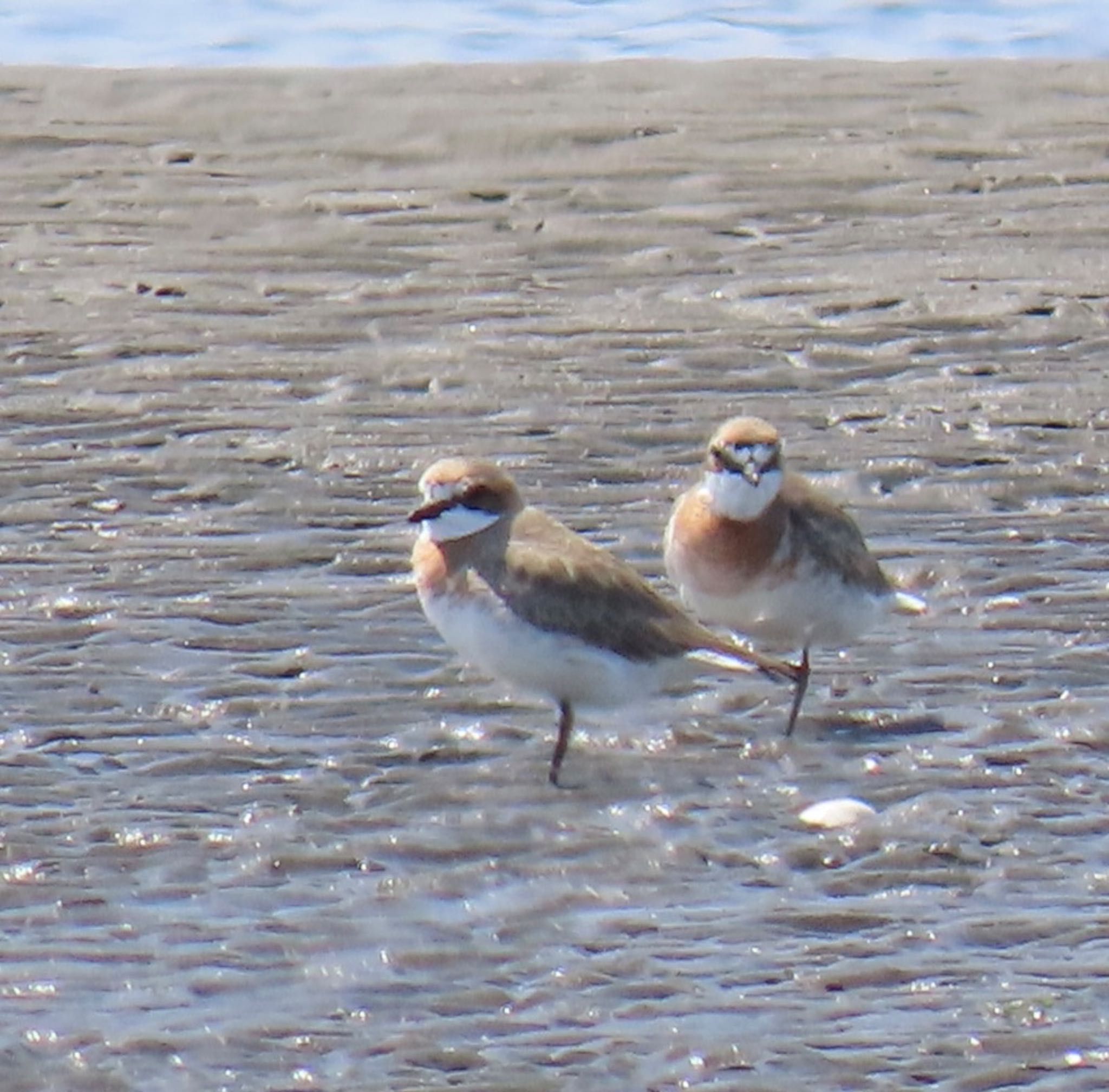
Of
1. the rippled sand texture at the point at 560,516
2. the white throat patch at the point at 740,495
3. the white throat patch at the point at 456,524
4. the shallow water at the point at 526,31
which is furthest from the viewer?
the shallow water at the point at 526,31

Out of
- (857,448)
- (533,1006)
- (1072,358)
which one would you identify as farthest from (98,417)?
(533,1006)

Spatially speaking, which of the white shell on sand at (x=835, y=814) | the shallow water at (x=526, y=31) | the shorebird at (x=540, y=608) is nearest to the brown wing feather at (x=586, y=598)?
the shorebird at (x=540, y=608)

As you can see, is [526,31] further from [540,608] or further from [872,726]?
[540,608]

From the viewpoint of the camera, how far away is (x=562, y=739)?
6.38 meters

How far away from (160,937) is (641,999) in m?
1.06

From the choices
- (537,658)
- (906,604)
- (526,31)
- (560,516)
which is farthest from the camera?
(526,31)

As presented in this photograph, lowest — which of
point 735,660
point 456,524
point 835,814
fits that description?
point 835,814

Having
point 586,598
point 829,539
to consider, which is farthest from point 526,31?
point 586,598

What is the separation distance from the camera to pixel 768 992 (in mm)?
5176

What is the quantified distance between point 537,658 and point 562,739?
0.73ft

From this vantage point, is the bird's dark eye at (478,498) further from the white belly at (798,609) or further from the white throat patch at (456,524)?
the white belly at (798,609)

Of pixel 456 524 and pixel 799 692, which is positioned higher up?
pixel 456 524

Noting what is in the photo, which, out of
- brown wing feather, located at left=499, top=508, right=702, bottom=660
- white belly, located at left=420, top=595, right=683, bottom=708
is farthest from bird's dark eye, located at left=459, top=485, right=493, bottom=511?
white belly, located at left=420, top=595, right=683, bottom=708

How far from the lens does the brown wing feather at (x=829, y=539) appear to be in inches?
267
